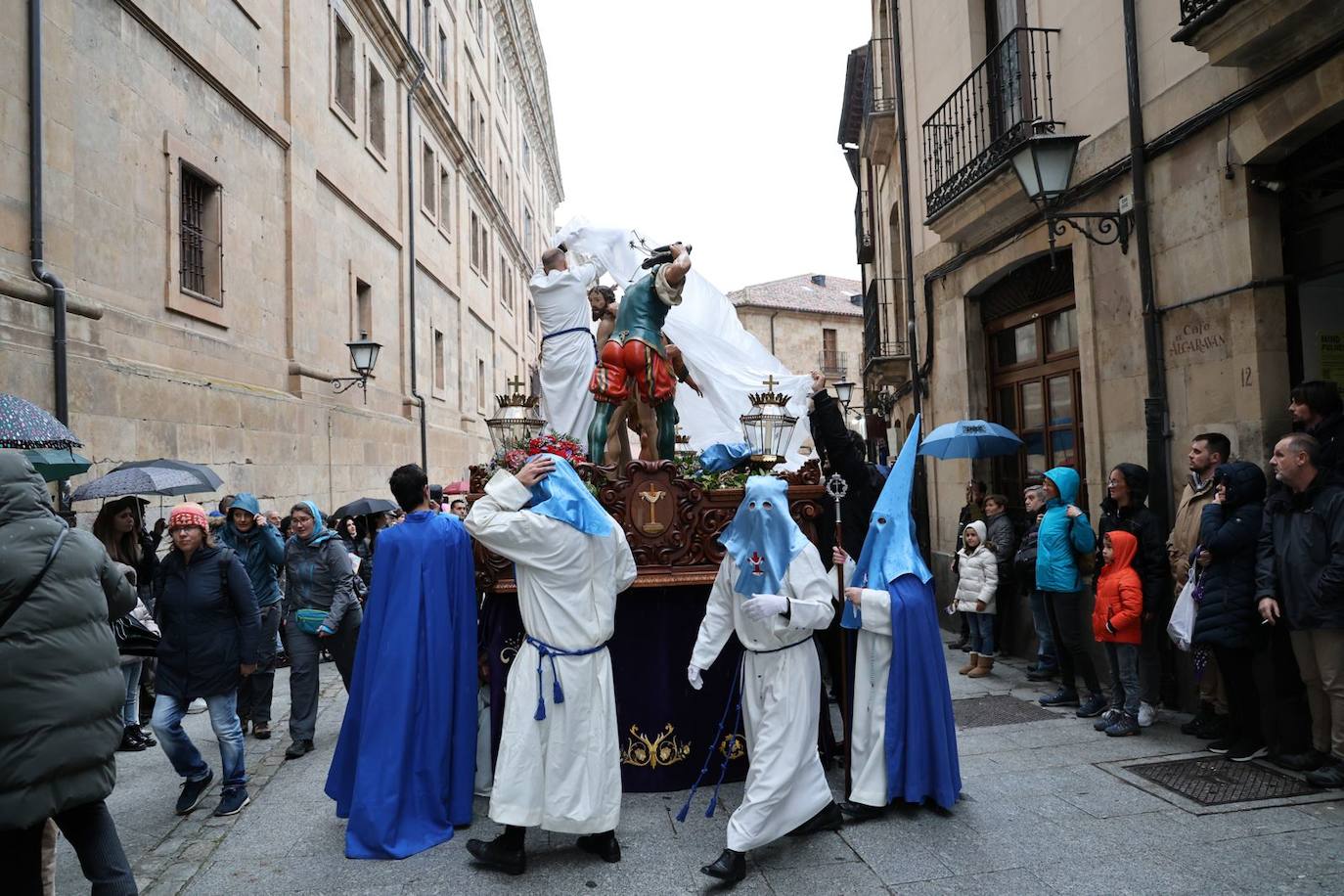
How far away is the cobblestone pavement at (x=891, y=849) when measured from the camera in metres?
4.07

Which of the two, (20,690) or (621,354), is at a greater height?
(621,354)

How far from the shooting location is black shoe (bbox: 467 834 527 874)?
4344 millimetres

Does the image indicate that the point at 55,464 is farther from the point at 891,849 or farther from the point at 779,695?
the point at 891,849

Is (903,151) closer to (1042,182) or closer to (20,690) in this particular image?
(1042,182)

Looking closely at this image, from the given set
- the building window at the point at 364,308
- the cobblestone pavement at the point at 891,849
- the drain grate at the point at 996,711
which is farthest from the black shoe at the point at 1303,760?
→ the building window at the point at 364,308

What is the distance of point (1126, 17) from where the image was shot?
746 cm

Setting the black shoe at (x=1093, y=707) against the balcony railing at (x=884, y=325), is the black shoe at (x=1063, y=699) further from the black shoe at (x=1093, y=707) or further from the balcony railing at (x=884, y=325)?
the balcony railing at (x=884, y=325)

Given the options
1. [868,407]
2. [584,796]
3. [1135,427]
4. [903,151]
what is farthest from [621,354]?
[868,407]

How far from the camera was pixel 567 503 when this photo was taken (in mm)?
4547

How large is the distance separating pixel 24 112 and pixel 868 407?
749 inches

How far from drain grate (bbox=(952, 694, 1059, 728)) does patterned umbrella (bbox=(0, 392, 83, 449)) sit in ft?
21.2

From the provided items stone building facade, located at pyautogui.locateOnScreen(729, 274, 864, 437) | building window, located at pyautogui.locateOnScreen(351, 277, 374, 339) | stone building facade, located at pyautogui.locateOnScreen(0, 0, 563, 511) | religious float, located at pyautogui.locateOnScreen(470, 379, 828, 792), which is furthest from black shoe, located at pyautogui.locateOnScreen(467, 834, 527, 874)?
stone building facade, located at pyautogui.locateOnScreen(729, 274, 864, 437)

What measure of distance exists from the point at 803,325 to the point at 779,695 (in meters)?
45.3

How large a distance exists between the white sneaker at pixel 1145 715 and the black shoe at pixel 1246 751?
81 centimetres
